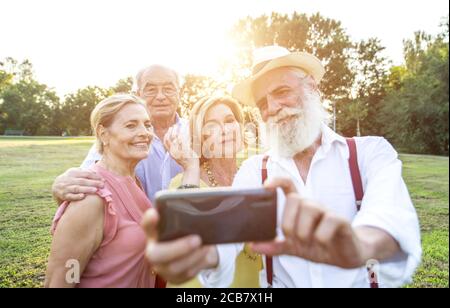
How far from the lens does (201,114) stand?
2219mm

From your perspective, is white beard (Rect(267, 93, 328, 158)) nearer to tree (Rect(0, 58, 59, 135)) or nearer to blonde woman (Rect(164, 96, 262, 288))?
blonde woman (Rect(164, 96, 262, 288))

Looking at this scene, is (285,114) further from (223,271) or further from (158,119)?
(158,119)

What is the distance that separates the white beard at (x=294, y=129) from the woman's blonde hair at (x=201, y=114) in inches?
17.9

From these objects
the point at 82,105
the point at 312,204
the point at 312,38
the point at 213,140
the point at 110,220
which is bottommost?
the point at 110,220

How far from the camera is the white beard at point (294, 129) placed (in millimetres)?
1778

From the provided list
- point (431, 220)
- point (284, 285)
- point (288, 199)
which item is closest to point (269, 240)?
point (288, 199)

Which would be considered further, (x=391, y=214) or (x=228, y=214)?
(x=391, y=214)

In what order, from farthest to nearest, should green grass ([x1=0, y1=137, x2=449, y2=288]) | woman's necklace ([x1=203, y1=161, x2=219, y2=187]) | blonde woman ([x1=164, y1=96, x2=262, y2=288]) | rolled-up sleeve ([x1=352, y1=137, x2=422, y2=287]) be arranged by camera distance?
green grass ([x1=0, y1=137, x2=449, y2=288])
woman's necklace ([x1=203, y1=161, x2=219, y2=187])
blonde woman ([x1=164, y1=96, x2=262, y2=288])
rolled-up sleeve ([x1=352, y1=137, x2=422, y2=287])

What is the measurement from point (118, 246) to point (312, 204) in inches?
40.1

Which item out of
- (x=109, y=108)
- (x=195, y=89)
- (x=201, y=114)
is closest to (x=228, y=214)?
(x=109, y=108)

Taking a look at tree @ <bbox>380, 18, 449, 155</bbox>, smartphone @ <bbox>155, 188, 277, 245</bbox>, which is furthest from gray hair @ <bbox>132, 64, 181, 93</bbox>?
tree @ <bbox>380, 18, 449, 155</bbox>

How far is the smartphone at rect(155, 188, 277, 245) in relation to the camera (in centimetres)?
101
